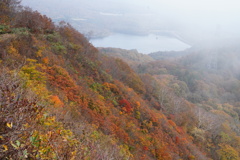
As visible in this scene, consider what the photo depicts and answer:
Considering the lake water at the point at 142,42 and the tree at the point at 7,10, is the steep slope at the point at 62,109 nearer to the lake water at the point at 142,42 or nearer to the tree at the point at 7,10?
the tree at the point at 7,10

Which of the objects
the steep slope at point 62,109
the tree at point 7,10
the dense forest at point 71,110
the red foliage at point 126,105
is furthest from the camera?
the tree at point 7,10

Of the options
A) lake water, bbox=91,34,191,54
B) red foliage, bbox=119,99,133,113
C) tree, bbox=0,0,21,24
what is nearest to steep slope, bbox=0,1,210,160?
red foliage, bbox=119,99,133,113

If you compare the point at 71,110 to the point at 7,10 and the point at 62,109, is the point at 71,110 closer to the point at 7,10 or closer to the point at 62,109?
the point at 62,109

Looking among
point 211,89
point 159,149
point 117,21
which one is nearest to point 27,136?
point 159,149

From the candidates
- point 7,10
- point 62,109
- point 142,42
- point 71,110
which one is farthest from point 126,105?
point 142,42

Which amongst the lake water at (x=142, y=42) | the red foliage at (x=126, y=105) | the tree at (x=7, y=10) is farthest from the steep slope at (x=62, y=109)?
the lake water at (x=142, y=42)

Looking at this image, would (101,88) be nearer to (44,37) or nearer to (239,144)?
(44,37)

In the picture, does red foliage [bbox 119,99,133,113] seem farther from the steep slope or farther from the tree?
the tree
